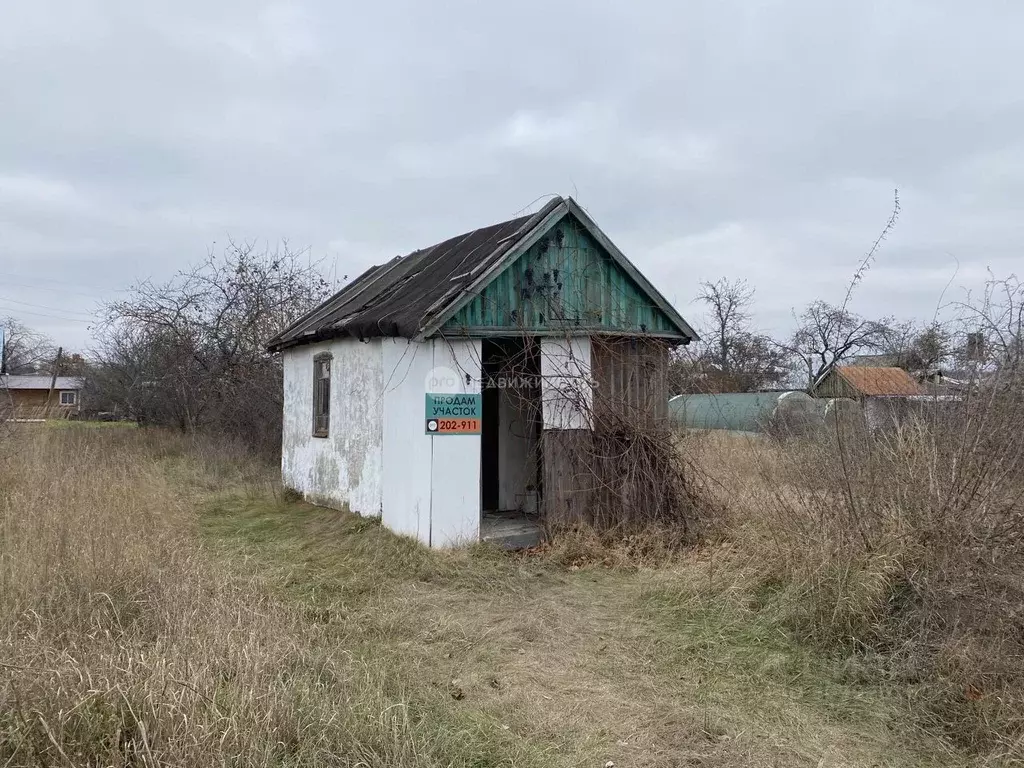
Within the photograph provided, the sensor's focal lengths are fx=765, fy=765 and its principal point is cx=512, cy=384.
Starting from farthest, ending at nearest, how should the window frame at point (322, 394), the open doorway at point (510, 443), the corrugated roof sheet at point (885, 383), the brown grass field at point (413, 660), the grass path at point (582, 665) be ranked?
the window frame at point (322, 394) → the open doorway at point (510, 443) → the corrugated roof sheet at point (885, 383) → the grass path at point (582, 665) → the brown grass field at point (413, 660)

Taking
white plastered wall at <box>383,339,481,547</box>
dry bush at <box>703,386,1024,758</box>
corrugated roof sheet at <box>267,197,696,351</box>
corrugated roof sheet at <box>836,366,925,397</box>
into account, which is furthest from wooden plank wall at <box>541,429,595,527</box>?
corrugated roof sheet at <box>836,366,925,397</box>

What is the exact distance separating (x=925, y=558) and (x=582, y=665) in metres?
2.69

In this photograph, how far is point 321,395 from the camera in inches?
505

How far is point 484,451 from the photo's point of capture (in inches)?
500

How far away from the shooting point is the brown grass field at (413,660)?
3668 mm

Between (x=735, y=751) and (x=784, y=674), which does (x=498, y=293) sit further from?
(x=735, y=751)

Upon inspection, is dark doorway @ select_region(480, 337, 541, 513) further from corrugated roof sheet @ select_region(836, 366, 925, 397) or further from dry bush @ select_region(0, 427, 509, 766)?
dry bush @ select_region(0, 427, 509, 766)

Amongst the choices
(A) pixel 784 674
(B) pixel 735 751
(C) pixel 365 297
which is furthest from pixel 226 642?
(C) pixel 365 297

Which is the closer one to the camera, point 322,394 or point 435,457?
point 435,457

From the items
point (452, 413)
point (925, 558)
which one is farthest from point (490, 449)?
point (925, 558)

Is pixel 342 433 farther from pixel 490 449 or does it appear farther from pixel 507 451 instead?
pixel 507 451

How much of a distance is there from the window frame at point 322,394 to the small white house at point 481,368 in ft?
0.35

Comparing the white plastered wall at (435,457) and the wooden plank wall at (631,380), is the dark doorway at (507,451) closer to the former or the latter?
the wooden plank wall at (631,380)

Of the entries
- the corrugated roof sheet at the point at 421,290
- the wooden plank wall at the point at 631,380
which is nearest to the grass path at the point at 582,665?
the wooden plank wall at the point at 631,380
